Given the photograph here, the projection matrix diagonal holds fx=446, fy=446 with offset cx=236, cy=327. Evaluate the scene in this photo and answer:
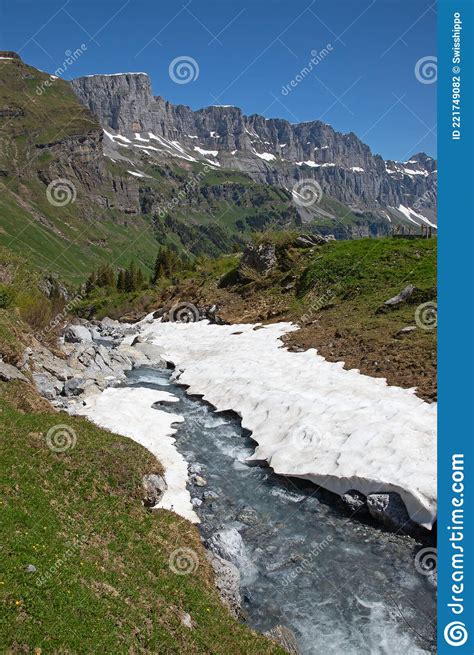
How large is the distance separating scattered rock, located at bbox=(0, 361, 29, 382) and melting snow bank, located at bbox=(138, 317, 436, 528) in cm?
631

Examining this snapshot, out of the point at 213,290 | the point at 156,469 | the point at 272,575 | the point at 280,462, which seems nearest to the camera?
the point at 272,575

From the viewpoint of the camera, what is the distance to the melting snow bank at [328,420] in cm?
→ 1859

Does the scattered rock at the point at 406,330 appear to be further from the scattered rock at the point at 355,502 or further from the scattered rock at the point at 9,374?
the scattered rock at the point at 9,374

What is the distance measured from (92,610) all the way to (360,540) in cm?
1070

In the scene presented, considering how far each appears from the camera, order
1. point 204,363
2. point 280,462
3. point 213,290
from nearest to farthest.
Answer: point 280,462 < point 204,363 < point 213,290

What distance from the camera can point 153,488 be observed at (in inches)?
762

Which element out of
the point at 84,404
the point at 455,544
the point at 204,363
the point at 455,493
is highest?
the point at 455,493

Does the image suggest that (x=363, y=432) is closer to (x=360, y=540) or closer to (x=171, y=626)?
(x=360, y=540)

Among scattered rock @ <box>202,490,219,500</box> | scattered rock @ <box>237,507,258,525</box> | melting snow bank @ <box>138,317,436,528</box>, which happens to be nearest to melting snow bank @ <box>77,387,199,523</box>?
melting snow bank @ <box>138,317,436,528</box>

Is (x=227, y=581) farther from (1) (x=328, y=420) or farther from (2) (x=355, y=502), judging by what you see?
(1) (x=328, y=420)

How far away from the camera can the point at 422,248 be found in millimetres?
49969

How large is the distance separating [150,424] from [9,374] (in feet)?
28.3

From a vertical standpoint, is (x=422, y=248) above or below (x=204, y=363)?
above

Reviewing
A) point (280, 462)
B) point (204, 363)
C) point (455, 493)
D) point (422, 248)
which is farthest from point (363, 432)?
point (422, 248)
